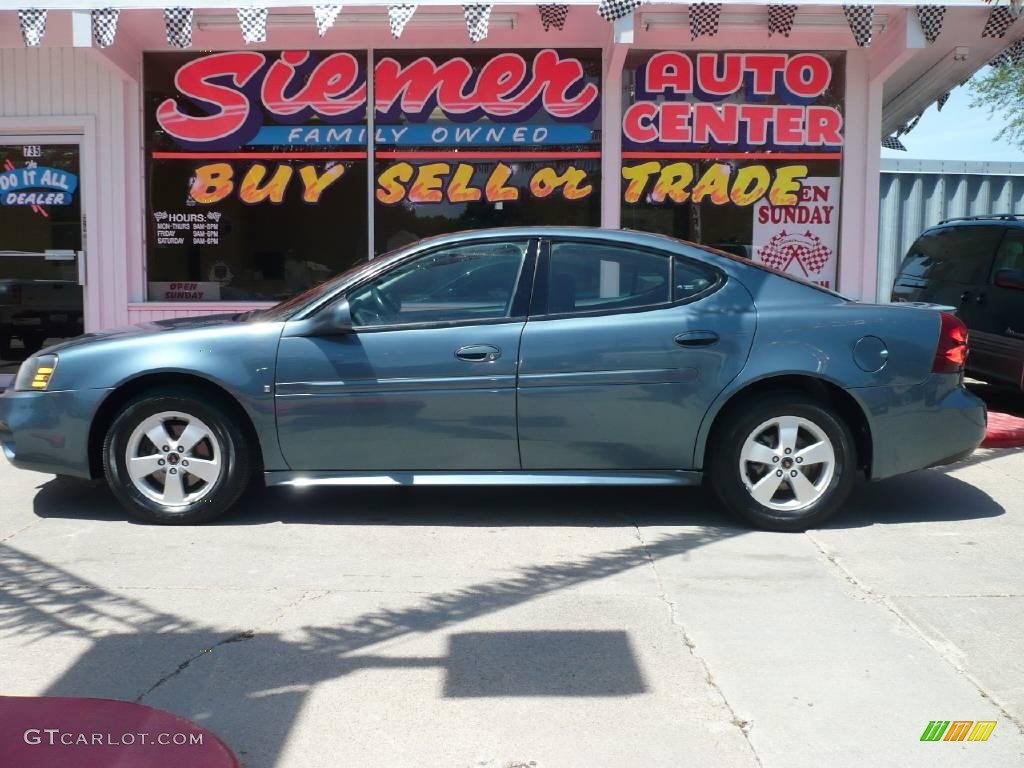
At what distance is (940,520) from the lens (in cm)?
633

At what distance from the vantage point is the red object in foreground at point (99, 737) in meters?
3.31

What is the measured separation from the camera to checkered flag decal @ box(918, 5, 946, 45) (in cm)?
862

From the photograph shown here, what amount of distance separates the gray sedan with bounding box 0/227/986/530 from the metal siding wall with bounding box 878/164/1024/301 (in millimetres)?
11530

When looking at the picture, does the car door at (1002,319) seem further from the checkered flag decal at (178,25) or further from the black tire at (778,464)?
the checkered flag decal at (178,25)

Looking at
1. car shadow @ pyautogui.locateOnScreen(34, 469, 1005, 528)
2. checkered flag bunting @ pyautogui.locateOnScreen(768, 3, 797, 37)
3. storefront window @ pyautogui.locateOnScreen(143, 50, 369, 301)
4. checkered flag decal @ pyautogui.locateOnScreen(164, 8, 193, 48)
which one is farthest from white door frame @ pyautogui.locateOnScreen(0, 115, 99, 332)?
checkered flag bunting @ pyautogui.locateOnScreen(768, 3, 797, 37)

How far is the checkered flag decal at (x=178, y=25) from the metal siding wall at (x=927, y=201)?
11.4 metres

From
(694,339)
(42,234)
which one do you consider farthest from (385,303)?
(42,234)

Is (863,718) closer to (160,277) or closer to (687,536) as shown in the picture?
(687,536)

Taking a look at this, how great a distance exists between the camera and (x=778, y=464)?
5.93 meters

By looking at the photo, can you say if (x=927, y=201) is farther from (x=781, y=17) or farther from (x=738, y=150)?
(x=781, y=17)

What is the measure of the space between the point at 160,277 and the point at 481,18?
3.77 meters

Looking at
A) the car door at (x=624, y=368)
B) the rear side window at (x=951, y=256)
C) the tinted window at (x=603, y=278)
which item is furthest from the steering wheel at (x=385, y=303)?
the rear side window at (x=951, y=256)

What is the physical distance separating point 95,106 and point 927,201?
39.8 ft

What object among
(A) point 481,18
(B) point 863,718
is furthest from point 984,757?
(A) point 481,18
